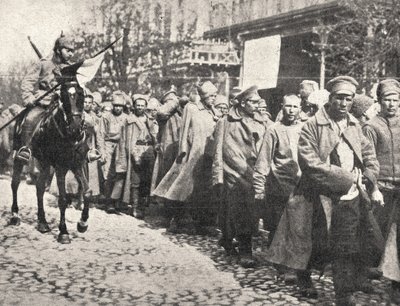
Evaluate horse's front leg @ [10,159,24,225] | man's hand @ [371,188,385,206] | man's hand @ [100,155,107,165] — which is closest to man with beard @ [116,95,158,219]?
man's hand @ [100,155,107,165]

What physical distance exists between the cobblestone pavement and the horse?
1.11 ft

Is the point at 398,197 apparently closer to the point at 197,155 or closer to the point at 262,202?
the point at 262,202

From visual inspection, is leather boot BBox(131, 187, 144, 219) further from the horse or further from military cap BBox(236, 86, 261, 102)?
military cap BBox(236, 86, 261, 102)

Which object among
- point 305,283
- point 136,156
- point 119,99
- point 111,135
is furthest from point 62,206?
point 305,283

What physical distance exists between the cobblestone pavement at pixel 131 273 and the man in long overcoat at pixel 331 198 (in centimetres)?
43

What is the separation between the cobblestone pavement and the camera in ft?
18.7

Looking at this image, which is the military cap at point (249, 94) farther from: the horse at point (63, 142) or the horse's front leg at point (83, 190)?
the horse's front leg at point (83, 190)

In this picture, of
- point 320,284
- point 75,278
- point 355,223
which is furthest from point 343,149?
point 75,278

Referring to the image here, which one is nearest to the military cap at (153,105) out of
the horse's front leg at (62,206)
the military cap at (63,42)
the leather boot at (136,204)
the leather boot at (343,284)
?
the leather boot at (136,204)

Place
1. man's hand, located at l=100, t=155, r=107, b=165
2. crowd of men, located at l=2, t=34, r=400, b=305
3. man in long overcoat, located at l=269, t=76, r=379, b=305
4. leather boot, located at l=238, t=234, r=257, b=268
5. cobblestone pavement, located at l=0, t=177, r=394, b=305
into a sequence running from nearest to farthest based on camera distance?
1. man in long overcoat, located at l=269, t=76, r=379, b=305
2. crowd of men, located at l=2, t=34, r=400, b=305
3. cobblestone pavement, located at l=0, t=177, r=394, b=305
4. leather boot, located at l=238, t=234, r=257, b=268
5. man's hand, located at l=100, t=155, r=107, b=165

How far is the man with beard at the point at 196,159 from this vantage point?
934cm

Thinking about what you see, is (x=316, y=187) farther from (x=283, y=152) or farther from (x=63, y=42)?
(x=63, y=42)

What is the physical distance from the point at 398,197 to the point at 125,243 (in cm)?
377

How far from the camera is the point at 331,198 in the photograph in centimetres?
549
